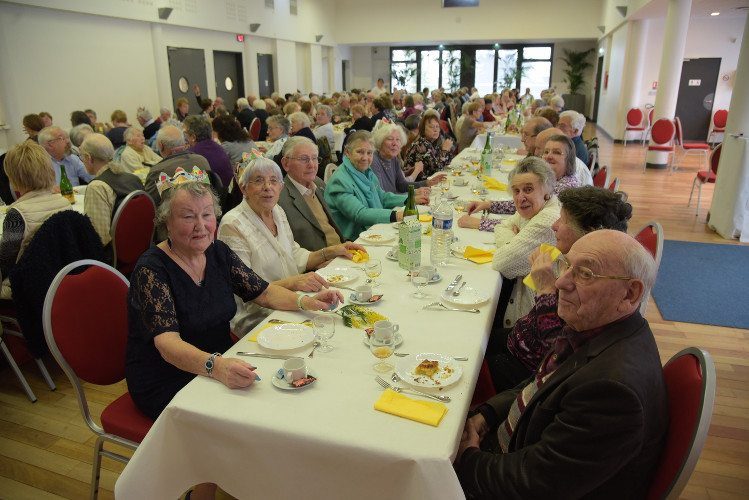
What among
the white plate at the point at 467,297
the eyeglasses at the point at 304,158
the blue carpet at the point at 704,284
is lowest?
the blue carpet at the point at 704,284

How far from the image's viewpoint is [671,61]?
9547 mm

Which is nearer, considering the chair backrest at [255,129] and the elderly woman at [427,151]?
the elderly woman at [427,151]

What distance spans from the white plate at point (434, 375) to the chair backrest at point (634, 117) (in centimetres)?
1296

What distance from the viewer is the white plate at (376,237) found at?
3.09 m

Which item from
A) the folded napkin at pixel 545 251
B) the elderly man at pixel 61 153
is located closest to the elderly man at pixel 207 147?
the elderly man at pixel 61 153

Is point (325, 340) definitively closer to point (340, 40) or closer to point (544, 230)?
point (544, 230)

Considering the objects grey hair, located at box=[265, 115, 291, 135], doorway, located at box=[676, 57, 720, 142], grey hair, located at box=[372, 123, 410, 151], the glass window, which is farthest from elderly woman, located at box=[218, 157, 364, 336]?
the glass window

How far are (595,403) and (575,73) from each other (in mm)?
21919

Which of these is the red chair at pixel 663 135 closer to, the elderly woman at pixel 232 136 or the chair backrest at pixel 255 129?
the chair backrest at pixel 255 129

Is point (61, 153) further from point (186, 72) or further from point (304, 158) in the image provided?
point (186, 72)

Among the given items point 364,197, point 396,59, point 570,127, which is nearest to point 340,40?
point 396,59

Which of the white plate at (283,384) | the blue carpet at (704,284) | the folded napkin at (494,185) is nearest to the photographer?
the white plate at (283,384)

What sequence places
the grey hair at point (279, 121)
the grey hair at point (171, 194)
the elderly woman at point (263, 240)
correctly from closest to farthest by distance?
1. the grey hair at point (171, 194)
2. the elderly woman at point (263, 240)
3. the grey hair at point (279, 121)

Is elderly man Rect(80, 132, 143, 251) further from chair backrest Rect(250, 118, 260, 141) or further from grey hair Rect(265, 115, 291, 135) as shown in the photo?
chair backrest Rect(250, 118, 260, 141)
